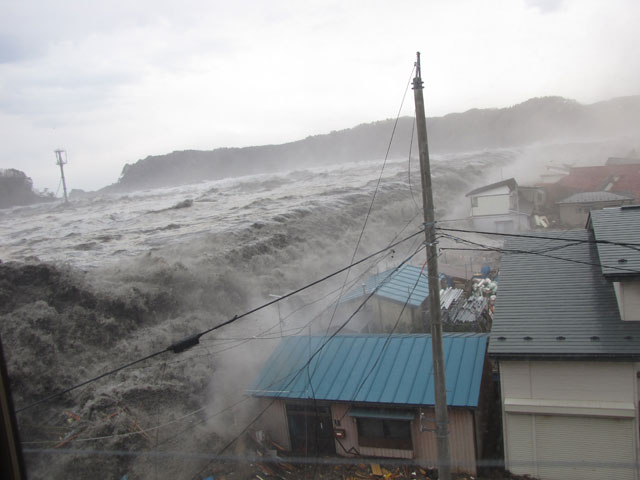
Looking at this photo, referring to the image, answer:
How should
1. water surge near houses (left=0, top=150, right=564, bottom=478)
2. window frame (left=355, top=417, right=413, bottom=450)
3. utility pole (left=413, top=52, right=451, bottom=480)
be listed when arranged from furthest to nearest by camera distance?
water surge near houses (left=0, top=150, right=564, bottom=478) → window frame (left=355, top=417, right=413, bottom=450) → utility pole (left=413, top=52, right=451, bottom=480)

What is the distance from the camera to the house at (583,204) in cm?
2206

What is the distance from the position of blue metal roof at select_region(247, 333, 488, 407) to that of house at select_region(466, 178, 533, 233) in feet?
56.3

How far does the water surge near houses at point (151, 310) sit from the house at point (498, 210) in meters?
4.04


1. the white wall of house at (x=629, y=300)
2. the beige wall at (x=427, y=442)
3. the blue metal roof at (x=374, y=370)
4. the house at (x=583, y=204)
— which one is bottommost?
the beige wall at (x=427, y=442)

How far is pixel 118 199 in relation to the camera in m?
40.6

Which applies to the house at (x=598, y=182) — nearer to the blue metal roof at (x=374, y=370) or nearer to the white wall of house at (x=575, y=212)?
the white wall of house at (x=575, y=212)

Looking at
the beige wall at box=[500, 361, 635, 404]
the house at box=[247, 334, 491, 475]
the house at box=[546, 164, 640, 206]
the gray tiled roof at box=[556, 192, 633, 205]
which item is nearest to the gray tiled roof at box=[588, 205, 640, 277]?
the beige wall at box=[500, 361, 635, 404]

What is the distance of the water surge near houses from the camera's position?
28.7ft

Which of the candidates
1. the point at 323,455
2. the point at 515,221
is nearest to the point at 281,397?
the point at 323,455

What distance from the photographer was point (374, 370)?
26.2ft

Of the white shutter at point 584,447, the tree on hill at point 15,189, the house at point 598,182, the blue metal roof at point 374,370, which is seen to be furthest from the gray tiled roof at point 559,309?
the tree on hill at point 15,189

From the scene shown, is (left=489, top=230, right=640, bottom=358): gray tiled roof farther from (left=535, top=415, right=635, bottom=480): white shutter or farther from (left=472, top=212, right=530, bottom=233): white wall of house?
(left=472, top=212, right=530, bottom=233): white wall of house

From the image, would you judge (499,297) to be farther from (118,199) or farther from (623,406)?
(118,199)

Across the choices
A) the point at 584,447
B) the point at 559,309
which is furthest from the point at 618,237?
the point at 584,447
